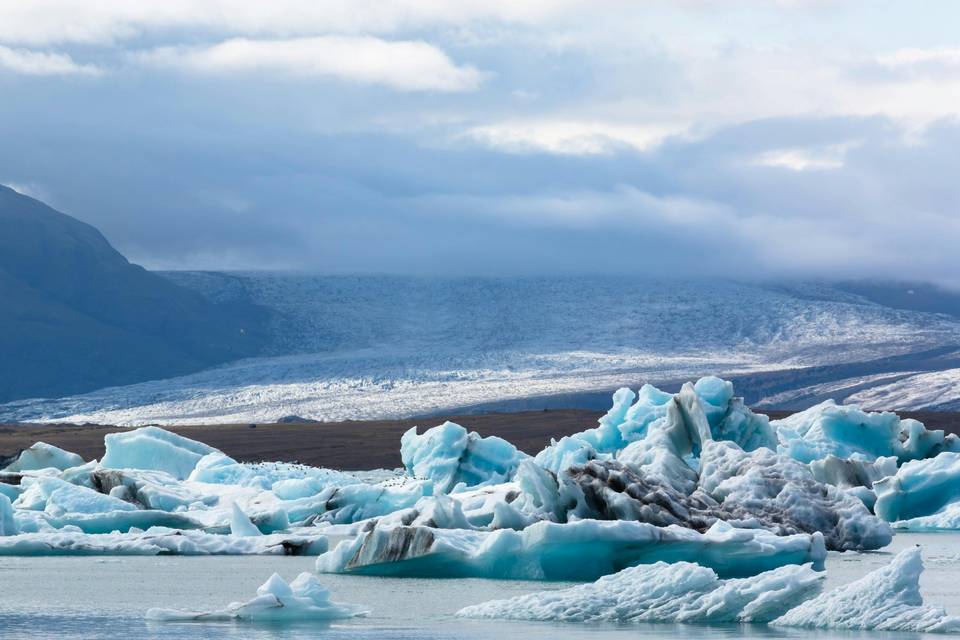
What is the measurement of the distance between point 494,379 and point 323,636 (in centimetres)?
5962

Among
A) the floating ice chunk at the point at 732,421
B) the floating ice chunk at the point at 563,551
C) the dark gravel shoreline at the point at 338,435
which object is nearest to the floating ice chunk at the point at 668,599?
the floating ice chunk at the point at 563,551

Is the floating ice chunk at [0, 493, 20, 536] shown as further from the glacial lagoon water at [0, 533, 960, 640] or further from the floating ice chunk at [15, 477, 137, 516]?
the glacial lagoon water at [0, 533, 960, 640]

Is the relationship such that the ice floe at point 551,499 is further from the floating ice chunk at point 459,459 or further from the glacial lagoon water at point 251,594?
the glacial lagoon water at point 251,594

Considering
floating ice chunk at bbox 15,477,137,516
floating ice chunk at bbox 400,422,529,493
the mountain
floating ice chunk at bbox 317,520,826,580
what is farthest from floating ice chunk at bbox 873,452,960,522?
the mountain

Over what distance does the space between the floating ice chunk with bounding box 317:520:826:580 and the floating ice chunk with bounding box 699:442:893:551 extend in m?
2.84

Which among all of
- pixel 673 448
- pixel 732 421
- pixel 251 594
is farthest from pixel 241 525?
pixel 732 421

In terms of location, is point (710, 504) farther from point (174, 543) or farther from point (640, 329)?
point (640, 329)

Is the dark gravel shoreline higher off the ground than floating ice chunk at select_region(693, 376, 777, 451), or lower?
lower

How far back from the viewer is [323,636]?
10.7 metres

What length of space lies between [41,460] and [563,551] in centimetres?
1489

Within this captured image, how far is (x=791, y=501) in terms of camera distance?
18.5 metres

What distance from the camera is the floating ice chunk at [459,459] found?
1000 inches

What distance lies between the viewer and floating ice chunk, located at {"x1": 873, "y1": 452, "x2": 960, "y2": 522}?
78.2ft

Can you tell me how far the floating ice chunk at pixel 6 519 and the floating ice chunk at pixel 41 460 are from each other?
24.3ft
